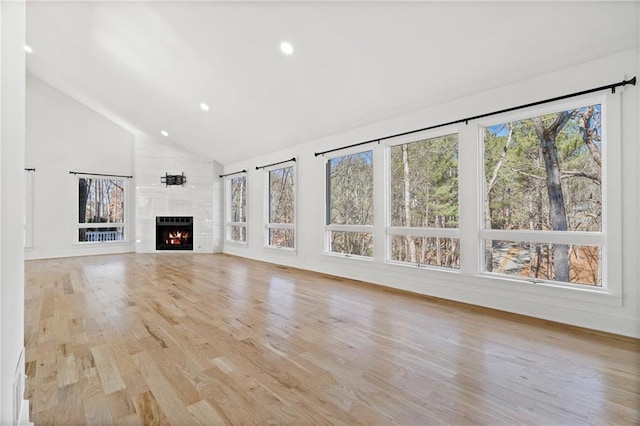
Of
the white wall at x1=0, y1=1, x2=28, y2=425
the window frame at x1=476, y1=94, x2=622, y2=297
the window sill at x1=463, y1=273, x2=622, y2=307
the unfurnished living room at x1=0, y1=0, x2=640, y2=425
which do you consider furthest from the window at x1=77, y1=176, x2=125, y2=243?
the window frame at x1=476, y1=94, x2=622, y2=297

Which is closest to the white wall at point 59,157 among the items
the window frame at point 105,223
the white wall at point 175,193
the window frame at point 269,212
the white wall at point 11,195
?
the window frame at point 105,223

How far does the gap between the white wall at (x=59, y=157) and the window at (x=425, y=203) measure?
24.8 ft

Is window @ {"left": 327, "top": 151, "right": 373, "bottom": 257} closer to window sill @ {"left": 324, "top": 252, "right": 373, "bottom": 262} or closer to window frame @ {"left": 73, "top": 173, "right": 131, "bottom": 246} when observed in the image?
window sill @ {"left": 324, "top": 252, "right": 373, "bottom": 262}

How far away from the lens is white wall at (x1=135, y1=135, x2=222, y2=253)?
27.6 feet

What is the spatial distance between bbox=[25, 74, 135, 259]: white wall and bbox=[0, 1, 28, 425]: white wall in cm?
764

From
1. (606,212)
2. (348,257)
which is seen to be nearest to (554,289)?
(606,212)

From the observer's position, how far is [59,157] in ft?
24.7

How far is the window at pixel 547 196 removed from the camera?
9.56 ft

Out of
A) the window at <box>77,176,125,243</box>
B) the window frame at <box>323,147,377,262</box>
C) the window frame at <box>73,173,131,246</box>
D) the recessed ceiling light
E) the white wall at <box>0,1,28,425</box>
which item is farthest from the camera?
the window at <box>77,176,125,243</box>

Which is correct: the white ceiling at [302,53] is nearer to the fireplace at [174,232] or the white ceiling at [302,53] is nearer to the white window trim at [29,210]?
the white window trim at [29,210]

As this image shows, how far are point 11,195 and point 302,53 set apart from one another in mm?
3265

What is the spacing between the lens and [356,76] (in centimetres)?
387

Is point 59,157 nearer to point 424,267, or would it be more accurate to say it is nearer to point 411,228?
point 411,228

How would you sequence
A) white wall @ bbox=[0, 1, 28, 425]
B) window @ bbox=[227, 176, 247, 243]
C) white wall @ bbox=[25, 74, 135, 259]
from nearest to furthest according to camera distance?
white wall @ bbox=[0, 1, 28, 425]
white wall @ bbox=[25, 74, 135, 259]
window @ bbox=[227, 176, 247, 243]
